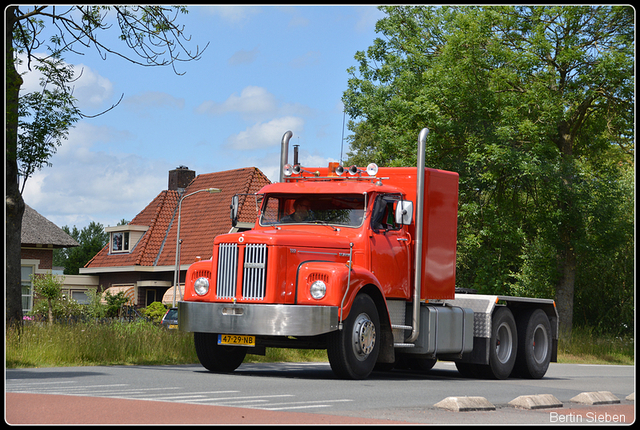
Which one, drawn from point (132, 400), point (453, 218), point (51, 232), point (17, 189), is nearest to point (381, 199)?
point (453, 218)

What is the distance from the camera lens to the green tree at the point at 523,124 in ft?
96.9

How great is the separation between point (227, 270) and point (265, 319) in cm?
98

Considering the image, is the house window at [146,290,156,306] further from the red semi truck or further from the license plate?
the license plate

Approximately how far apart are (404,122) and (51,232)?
26591 mm

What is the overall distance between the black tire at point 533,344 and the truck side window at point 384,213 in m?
3.79

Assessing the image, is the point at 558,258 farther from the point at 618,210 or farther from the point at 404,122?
the point at 404,122

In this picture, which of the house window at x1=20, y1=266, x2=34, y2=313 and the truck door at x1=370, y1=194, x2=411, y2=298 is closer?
the truck door at x1=370, y1=194, x2=411, y2=298

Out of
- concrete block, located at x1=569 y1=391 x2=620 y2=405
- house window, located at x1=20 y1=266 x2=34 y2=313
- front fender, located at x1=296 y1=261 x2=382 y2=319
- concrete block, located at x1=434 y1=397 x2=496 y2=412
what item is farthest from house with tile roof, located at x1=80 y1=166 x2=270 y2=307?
concrete block, located at x1=434 y1=397 x2=496 y2=412

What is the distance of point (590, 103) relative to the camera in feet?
103

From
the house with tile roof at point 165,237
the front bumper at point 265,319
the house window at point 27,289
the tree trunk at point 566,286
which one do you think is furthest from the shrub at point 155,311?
the front bumper at point 265,319

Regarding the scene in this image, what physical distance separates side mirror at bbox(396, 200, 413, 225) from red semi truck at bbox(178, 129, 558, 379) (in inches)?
0.9

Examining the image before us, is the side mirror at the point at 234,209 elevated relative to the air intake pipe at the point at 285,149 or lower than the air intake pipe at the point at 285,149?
lower

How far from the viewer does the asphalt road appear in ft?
26.9

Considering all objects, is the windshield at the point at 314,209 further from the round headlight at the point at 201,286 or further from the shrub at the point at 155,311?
the shrub at the point at 155,311
